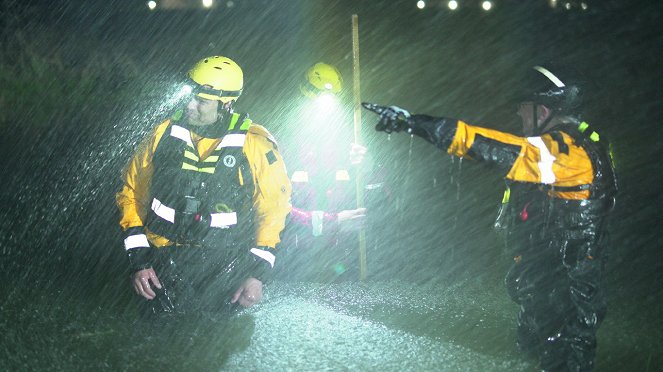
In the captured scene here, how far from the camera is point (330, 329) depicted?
538 centimetres

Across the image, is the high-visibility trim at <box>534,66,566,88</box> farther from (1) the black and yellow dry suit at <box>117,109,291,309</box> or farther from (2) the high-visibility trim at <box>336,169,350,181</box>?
(2) the high-visibility trim at <box>336,169,350,181</box>

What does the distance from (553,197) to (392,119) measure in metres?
1.26

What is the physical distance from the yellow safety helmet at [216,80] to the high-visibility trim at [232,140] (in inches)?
12.8

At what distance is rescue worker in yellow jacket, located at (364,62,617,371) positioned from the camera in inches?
147

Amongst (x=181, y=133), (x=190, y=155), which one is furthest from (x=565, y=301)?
(x=181, y=133)

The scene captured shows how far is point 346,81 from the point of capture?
16266mm

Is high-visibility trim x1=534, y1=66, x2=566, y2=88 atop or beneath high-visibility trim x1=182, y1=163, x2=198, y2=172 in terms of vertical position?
atop

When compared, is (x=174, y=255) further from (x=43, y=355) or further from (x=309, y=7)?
(x=309, y=7)

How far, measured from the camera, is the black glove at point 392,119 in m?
3.70

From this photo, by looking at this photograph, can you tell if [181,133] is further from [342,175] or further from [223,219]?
[342,175]

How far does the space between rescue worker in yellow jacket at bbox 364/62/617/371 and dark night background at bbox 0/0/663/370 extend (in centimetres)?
426

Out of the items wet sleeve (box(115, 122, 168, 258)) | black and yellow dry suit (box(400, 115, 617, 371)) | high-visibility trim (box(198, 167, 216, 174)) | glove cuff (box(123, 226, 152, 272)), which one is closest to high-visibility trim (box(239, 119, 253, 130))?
high-visibility trim (box(198, 167, 216, 174))

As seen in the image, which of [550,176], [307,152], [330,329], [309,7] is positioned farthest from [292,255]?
[309,7]

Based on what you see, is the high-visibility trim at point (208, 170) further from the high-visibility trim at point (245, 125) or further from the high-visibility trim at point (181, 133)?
the high-visibility trim at point (245, 125)
